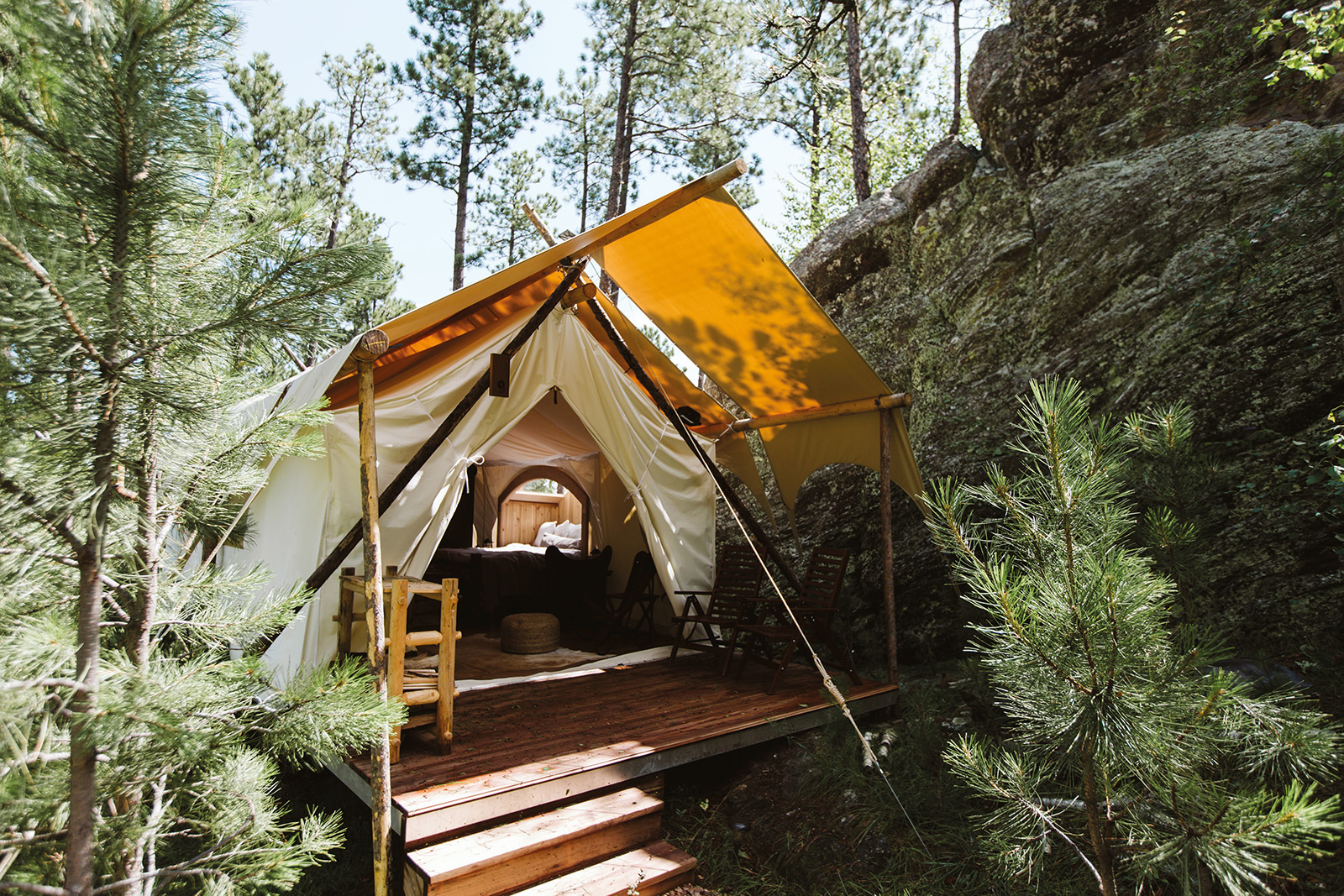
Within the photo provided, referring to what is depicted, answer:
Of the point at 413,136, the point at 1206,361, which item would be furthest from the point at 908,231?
the point at 413,136

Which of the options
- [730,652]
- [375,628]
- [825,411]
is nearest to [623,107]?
[825,411]

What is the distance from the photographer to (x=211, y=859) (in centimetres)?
163

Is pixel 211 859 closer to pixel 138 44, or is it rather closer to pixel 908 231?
pixel 138 44

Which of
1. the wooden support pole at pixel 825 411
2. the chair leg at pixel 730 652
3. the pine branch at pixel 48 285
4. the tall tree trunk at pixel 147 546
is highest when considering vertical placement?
the wooden support pole at pixel 825 411

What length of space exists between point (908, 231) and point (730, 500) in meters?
4.17

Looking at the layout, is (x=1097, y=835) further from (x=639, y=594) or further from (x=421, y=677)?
(x=639, y=594)

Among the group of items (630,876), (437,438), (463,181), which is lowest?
(630,876)

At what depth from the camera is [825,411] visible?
16.4 feet

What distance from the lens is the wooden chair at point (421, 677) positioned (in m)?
3.04

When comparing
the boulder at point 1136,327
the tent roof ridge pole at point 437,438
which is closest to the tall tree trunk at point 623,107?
the boulder at point 1136,327

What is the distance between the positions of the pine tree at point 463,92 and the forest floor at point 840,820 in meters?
9.72

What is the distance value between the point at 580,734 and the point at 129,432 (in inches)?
102

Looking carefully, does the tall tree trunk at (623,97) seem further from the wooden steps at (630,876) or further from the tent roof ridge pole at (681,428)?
the wooden steps at (630,876)

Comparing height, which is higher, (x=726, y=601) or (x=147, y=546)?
(x=147, y=546)
